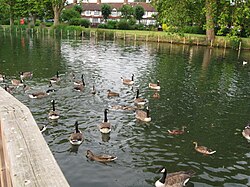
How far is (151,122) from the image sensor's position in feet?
60.3

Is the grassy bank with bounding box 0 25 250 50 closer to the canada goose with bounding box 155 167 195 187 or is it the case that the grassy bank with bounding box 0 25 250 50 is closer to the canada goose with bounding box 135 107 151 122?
the canada goose with bounding box 135 107 151 122

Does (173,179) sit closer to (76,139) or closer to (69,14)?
(76,139)

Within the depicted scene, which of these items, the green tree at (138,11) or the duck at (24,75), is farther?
the green tree at (138,11)

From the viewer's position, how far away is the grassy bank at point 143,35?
59938 mm

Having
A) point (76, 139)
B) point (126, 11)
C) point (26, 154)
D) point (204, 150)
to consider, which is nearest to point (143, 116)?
point (204, 150)

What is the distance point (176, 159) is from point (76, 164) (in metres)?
Answer: 4.52

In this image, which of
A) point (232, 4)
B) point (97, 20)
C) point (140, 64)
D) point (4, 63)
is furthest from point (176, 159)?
point (97, 20)

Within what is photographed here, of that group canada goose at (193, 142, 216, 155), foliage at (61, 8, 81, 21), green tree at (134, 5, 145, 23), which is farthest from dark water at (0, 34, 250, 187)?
green tree at (134, 5, 145, 23)

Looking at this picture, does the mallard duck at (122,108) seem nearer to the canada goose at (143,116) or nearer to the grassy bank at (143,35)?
the canada goose at (143,116)

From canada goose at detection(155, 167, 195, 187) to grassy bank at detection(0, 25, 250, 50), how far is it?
1710 inches

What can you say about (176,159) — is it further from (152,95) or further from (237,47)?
(237,47)

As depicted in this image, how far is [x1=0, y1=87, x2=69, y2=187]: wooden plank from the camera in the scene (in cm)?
306

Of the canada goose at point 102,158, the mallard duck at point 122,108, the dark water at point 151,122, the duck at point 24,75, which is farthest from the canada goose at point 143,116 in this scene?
the duck at point 24,75

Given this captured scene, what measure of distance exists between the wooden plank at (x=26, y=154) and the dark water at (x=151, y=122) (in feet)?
25.5
